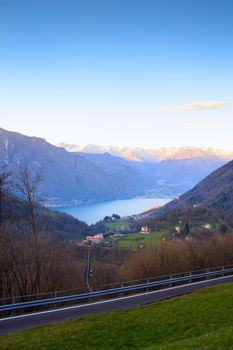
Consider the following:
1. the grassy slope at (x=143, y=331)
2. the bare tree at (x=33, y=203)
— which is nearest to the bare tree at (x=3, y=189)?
the bare tree at (x=33, y=203)

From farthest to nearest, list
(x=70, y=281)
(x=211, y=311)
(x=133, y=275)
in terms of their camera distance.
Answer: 1. (x=133, y=275)
2. (x=70, y=281)
3. (x=211, y=311)

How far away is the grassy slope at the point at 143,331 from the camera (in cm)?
1356

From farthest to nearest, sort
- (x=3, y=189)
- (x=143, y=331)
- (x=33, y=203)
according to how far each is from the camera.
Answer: (x=33, y=203)
(x=3, y=189)
(x=143, y=331)

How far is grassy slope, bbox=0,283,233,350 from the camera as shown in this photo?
13561 mm

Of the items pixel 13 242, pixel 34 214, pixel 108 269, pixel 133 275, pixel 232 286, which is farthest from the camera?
pixel 108 269

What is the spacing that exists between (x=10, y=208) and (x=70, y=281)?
1304cm

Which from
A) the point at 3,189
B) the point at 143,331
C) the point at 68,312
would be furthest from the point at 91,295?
the point at 143,331

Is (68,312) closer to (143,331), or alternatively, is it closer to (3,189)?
(143,331)

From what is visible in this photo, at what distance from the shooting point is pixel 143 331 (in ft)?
52.1

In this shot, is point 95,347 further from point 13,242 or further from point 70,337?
point 13,242

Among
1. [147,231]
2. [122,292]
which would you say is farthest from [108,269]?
[147,231]

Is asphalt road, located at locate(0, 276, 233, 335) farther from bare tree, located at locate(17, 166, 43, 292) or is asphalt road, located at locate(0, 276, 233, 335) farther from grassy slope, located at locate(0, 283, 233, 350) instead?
bare tree, located at locate(17, 166, 43, 292)

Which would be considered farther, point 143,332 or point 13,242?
point 13,242

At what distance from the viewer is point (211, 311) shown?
19062 millimetres
